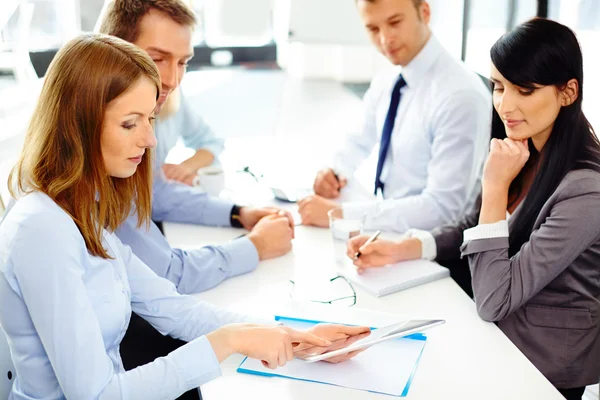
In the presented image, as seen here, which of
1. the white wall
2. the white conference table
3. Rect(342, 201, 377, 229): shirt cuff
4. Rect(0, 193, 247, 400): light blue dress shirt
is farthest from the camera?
the white wall

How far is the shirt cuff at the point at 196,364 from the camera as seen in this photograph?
111 cm

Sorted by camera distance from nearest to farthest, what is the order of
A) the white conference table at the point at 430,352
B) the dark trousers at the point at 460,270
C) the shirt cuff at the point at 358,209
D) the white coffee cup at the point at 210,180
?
1. the white conference table at the point at 430,352
2. the dark trousers at the point at 460,270
3. the shirt cuff at the point at 358,209
4. the white coffee cup at the point at 210,180

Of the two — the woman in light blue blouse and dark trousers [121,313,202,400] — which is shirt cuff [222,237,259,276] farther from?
the woman in light blue blouse

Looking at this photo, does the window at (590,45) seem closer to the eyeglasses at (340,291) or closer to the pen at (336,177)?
the pen at (336,177)

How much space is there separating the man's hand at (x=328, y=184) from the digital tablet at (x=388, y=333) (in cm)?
108

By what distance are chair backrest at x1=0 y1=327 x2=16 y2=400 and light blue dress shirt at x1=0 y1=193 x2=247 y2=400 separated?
2 cm

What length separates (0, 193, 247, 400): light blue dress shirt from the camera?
102cm

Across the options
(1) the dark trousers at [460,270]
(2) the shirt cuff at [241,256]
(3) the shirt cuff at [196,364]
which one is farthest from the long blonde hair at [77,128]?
(1) the dark trousers at [460,270]

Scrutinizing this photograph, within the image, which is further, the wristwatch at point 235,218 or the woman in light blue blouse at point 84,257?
the wristwatch at point 235,218

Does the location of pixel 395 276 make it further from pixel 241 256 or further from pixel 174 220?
pixel 174 220

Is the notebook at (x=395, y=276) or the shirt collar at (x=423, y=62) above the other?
the shirt collar at (x=423, y=62)

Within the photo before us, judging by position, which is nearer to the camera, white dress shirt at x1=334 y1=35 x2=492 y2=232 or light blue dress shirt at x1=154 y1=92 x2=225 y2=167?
white dress shirt at x1=334 y1=35 x2=492 y2=232

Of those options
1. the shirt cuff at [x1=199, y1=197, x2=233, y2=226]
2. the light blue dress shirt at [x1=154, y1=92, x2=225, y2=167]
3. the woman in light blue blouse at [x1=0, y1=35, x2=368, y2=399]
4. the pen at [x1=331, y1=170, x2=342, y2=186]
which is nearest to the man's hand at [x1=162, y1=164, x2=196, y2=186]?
the light blue dress shirt at [x1=154, y1=92, x2=225, y2=167]

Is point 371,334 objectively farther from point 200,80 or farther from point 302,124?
point 200,80
